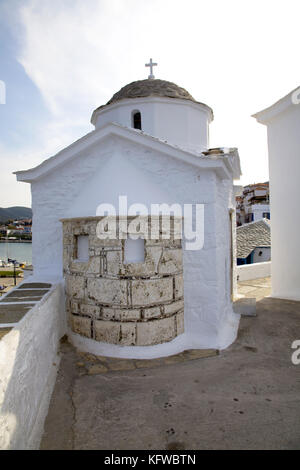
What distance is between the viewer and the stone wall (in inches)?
185

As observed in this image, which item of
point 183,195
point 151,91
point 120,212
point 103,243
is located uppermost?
point 151,91

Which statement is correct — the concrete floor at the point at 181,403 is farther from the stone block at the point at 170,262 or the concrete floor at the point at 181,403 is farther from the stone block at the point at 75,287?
the stone block at the point at 170,262

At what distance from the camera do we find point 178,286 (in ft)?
16.7

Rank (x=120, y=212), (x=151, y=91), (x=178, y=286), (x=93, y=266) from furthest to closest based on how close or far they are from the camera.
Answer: (x=151, y=91) < (x=178, y=286) < (x=93, y=266) < (x=120, y=212)

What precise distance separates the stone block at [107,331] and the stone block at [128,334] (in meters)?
0.07

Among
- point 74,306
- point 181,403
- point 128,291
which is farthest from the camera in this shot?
point 74,306

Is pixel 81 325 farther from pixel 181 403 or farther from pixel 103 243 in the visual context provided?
pixel 181 403

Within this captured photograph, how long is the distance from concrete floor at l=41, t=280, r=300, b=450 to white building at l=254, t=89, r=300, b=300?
3.58 metres

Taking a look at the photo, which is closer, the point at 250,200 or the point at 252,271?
the point at 252,271

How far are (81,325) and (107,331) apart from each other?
57cm

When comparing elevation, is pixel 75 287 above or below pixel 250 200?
below

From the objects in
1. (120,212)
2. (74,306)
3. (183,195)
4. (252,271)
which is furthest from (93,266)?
(252,271)

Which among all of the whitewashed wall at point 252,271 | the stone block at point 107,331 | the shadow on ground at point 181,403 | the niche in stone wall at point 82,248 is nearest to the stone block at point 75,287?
the niche in stone wall at point 82,248

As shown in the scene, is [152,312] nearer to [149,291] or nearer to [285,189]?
[149,291]
